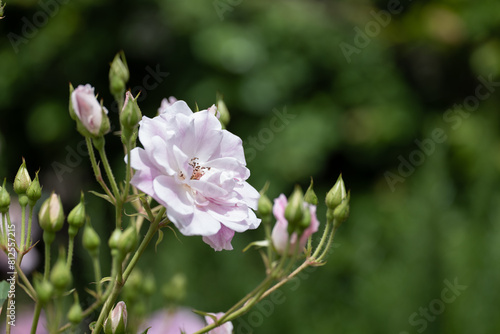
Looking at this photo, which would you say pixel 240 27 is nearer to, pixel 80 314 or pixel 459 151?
pixel 459 151

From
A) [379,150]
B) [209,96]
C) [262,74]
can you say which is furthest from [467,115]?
[209,96]

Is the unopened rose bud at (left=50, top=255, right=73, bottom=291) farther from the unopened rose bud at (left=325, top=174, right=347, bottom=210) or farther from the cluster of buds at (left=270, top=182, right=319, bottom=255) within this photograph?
the unopened rose bud at (left=325, top=174, right=347, bottom=210)
